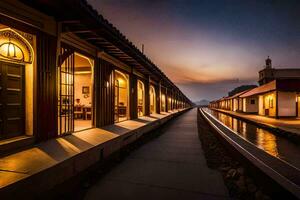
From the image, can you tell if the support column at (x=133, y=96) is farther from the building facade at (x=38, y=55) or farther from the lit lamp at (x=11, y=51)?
the lit lamp at (x=11, y=51)

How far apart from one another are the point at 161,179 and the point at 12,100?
14.6 ft

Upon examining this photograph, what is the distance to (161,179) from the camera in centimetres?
409

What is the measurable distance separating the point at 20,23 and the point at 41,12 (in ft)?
2.71

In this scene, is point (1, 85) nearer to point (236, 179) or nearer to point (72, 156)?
point (72, 156)

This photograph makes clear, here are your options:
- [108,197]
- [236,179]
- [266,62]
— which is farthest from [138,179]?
[266,62]

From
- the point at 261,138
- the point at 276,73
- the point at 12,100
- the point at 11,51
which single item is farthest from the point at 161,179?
the point at 276,73

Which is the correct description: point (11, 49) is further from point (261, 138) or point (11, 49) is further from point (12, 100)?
point (261, 138)

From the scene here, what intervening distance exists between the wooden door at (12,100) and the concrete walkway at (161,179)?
2.90 meters

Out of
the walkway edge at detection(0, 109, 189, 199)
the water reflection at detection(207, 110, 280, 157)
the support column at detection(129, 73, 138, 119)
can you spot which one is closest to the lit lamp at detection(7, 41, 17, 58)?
the walkway edge at detection(0, 109, 189, 199)

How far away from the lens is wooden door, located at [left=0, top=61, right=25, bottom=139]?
465 cm

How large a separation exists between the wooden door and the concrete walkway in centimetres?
290

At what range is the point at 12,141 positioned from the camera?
4496 mm

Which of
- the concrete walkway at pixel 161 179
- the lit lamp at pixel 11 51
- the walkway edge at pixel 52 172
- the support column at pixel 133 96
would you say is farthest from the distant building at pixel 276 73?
the lit lamp at pixel 11 51

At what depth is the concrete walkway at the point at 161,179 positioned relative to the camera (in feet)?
11.3
